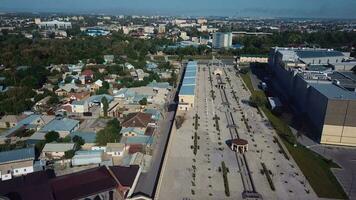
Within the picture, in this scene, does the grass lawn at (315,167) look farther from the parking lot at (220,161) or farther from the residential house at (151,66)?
the residential house at (151,66)

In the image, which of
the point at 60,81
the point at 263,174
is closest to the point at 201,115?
the point at 263,174

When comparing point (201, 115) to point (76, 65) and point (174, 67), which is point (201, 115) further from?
point (76, 65)

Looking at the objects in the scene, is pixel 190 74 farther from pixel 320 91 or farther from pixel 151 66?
pixel 320 91

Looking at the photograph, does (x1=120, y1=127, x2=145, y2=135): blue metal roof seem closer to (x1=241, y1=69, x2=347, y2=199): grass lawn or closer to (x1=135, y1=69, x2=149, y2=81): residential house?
(x1=241, y1=69, x2=347, y2=199): grass lawn

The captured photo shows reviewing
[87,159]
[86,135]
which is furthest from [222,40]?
[87,159]

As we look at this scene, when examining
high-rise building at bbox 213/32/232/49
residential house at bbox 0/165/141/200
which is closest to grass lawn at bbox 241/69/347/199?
residential house at bbox 0/165/141/200
